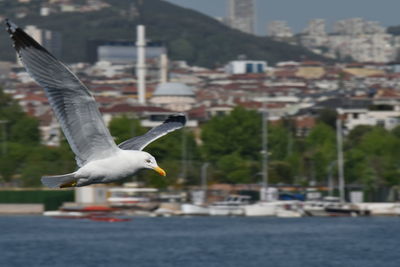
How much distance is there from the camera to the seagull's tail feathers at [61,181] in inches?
383

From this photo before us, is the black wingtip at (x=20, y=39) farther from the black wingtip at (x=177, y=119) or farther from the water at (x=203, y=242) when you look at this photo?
the water at (x=203, y=242)

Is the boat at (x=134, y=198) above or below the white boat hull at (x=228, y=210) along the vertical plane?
above

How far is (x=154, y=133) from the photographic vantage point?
11000mm

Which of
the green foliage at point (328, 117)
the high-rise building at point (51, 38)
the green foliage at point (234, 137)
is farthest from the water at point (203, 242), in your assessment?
the high-rise building at point (51, 38)

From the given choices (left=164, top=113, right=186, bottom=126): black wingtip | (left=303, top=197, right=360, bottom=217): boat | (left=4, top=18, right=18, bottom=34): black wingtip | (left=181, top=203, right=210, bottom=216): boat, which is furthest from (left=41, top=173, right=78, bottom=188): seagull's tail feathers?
(left=303, top=197, right=360, bottom=217): boat

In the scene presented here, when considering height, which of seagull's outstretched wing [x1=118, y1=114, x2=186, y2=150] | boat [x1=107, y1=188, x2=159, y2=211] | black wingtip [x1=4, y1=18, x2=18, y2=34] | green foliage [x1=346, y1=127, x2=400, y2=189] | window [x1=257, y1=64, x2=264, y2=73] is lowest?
boat [x1=107, y1=188, x2=159, y2=211]

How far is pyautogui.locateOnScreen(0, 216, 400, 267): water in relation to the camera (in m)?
31.0

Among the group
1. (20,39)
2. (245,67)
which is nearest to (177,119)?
(20,39)

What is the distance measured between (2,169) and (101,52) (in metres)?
135

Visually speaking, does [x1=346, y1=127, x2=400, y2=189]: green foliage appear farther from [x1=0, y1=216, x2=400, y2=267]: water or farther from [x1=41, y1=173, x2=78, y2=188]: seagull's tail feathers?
[x1=41, y1=173, x2=78, y2=188]: seagull's tail feathers

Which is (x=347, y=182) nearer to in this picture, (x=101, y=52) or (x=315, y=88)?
(x=315, y=88)

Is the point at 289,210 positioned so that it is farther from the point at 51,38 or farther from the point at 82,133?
the point at 51,38

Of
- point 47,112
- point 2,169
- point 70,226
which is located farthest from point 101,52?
point 70,226

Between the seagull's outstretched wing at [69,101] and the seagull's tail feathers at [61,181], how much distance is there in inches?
7.8
